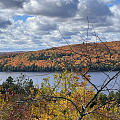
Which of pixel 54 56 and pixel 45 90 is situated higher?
pixel 54 56

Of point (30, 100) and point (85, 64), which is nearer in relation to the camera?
point (30, 100)

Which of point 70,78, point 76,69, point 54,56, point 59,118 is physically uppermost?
point 54,56

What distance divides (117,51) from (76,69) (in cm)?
87

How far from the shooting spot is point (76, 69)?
4051mm

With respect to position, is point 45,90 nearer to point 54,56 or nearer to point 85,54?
point 54,56

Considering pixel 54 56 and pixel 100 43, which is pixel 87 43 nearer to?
pixel 100 43

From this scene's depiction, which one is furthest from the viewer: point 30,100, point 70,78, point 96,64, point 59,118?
point 70,78

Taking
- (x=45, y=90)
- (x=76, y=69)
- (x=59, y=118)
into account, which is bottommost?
(x=59, y=118)

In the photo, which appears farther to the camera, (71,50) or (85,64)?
(85,64)

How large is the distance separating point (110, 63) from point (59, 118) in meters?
5.18

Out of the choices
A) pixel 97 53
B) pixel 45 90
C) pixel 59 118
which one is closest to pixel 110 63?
pixel 97 53

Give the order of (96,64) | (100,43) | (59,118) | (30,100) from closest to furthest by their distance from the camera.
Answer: (30,100), (100,43), (96,64), (59,118)

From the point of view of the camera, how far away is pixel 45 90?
419 inches

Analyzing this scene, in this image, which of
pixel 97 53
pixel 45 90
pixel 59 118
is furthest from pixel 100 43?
pixel 45 90
